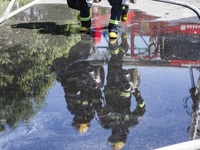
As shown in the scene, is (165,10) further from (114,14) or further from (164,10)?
(114,14)

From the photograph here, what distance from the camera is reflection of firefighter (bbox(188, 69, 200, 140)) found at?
3.45 metres

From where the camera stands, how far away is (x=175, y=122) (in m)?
3.69

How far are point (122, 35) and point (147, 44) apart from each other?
2.23 feet

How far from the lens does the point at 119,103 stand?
407cm

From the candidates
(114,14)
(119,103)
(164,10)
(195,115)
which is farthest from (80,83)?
(164,10)

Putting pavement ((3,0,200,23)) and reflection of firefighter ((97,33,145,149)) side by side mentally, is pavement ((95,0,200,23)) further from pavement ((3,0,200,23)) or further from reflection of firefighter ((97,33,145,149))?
reflection of firefighter ((97,33,145,149))

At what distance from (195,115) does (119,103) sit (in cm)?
85

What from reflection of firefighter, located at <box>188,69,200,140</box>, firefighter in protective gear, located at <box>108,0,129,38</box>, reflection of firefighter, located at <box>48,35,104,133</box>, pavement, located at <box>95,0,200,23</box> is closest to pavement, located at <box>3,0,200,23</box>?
pavement, located at <box>95,0,200,23</box>

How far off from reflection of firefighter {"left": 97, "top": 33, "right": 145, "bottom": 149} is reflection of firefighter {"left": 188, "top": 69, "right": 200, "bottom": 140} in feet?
1.79

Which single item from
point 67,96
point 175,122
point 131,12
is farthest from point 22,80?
point 131,12

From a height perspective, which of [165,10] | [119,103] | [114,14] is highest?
[114,14]

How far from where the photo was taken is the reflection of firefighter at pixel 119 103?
3497 mm

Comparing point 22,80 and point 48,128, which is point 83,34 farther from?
point 48,128

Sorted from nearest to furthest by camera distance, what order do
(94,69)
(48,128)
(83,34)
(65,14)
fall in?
(48,128)
(94,69)
(83,34)
(65,14)
